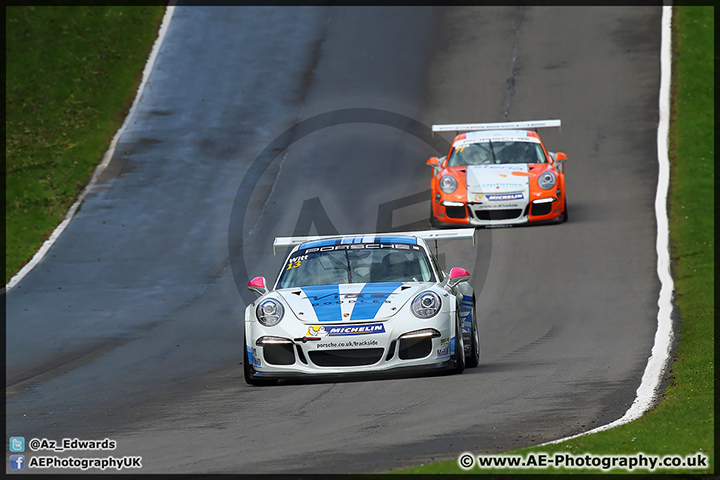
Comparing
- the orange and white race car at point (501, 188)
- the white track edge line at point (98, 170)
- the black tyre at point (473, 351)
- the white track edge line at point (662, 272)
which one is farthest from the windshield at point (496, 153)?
the black tyre at point (473, 351)

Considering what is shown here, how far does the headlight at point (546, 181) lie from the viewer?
19375 mm

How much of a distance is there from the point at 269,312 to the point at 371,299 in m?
0.95

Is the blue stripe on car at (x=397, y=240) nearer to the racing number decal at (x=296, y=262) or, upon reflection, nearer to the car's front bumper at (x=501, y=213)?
the racing number decal at (x=296, y=262)

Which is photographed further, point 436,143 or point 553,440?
point 436,143

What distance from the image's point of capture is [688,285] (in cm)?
1531

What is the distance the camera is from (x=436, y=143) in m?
25.2

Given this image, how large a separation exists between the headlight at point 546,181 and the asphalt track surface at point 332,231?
0.78 meters

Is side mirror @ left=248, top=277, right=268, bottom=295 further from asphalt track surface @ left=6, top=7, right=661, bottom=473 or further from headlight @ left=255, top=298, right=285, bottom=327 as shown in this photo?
asphalt track surface @ left=6, top=7, right=661, bottom=473

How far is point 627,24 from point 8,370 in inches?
916

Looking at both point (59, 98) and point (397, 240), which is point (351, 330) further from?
point (59, 98)

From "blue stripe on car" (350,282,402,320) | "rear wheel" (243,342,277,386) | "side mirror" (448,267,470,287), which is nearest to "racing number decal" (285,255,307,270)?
"blue stripe on car" (350,282,402,320)

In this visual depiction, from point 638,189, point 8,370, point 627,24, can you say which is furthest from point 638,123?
point 8,370

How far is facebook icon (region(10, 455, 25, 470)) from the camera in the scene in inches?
287

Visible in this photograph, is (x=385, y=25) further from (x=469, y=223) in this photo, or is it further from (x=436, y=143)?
(x=469, y=223)
